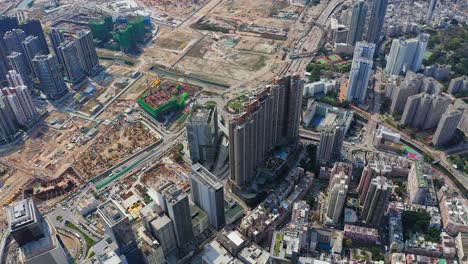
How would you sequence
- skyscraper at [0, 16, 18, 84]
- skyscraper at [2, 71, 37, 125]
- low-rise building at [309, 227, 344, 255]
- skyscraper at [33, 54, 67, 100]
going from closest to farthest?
low-rise building at [309, 227, 344, 255], skyscraper at [2, 71, 37, 125], skyscraper at [33, 54, 67, 100], skyscraper at [0, 16, 18, 84]

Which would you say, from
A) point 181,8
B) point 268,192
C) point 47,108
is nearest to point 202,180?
point 268,192

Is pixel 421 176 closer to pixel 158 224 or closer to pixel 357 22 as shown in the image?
pixel 158 224

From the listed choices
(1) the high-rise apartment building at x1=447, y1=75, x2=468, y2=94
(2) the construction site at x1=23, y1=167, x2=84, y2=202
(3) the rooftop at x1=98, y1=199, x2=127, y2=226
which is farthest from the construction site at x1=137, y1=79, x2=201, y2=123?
(1) the high-rise apartment building at x1=447, y1=75, x2=468, y2=94

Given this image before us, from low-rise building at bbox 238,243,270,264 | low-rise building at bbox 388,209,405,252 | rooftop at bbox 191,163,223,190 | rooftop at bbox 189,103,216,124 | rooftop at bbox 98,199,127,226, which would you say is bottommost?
low-rise building at bbox 388,209,405,252

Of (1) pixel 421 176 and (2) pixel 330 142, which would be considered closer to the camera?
(1) pixel 421 176

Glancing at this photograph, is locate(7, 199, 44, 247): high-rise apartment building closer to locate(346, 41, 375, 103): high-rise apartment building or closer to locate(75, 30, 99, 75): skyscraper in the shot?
locate(75, 30, 99, 75): skyscraper

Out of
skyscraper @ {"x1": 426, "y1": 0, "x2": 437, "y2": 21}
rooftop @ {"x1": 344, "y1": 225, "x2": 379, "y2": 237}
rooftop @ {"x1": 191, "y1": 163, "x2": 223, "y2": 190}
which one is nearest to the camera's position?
rooftop @ {"x1": 191, "y1": 163, "x2": 223, "y2": 190}

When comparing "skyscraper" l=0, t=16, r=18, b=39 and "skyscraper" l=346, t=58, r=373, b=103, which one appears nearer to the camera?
"skyscraper" l=346, t=58, r=373, b=103

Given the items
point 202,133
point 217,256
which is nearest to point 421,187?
point 217,256
